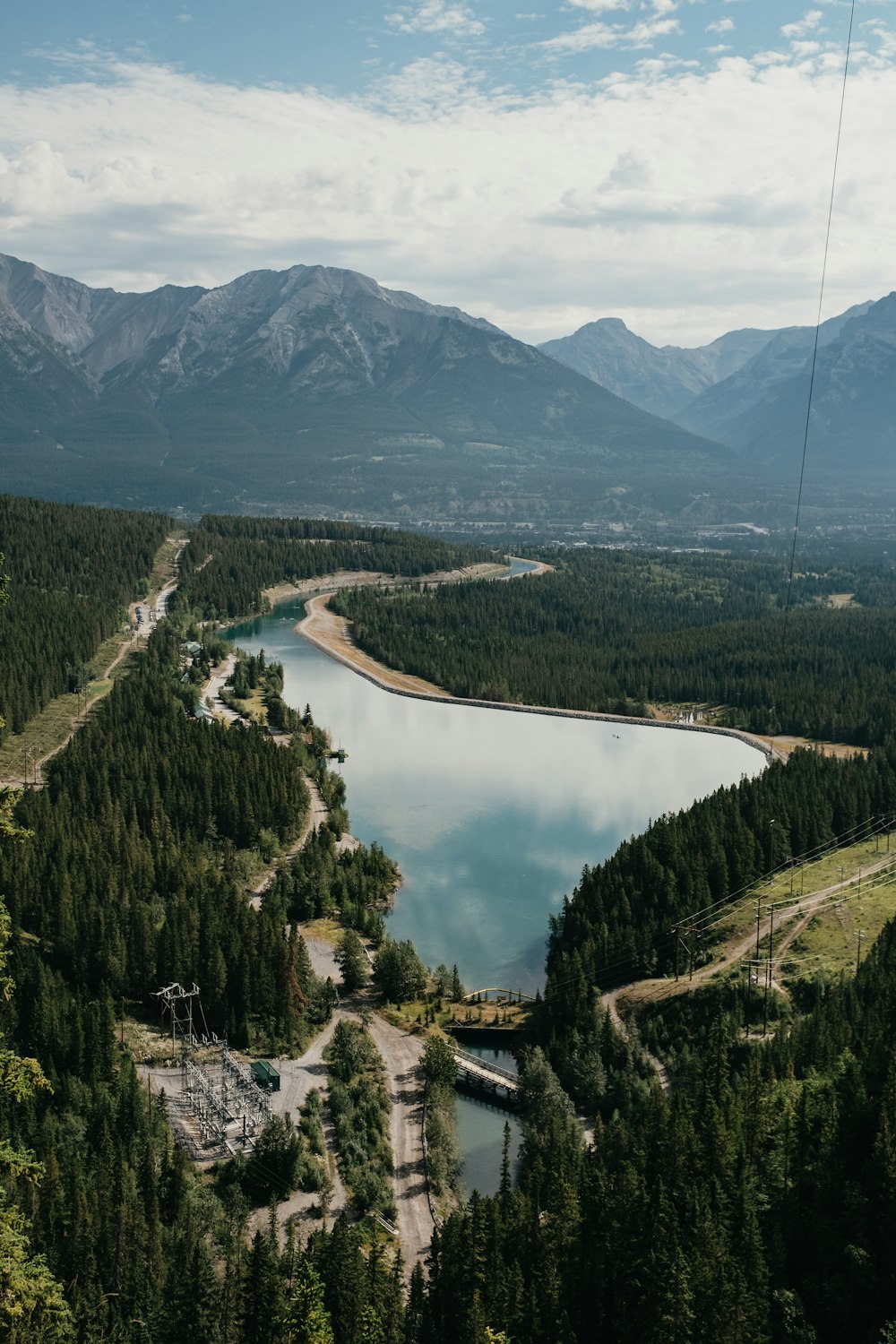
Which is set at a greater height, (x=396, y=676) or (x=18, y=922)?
(x=396, y=676)

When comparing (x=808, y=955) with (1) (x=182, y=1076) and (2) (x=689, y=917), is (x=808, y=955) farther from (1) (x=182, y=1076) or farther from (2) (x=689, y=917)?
(1) (x=182, y=1076)

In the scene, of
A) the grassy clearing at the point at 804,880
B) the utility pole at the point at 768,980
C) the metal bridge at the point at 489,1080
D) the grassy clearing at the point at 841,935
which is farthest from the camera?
the grassy clearing at the point at 804,880

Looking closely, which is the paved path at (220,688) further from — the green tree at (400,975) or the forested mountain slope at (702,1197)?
the forested mountain slope at (702,1197)

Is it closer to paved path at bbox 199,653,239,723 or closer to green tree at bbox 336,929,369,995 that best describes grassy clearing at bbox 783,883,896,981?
green tree at bbox 336,929,369,995

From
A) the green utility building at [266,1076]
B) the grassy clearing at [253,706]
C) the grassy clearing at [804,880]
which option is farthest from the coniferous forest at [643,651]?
the green utility building at [266,1076]

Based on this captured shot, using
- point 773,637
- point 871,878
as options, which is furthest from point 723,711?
point 871,878

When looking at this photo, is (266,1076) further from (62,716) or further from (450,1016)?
(62,716)
